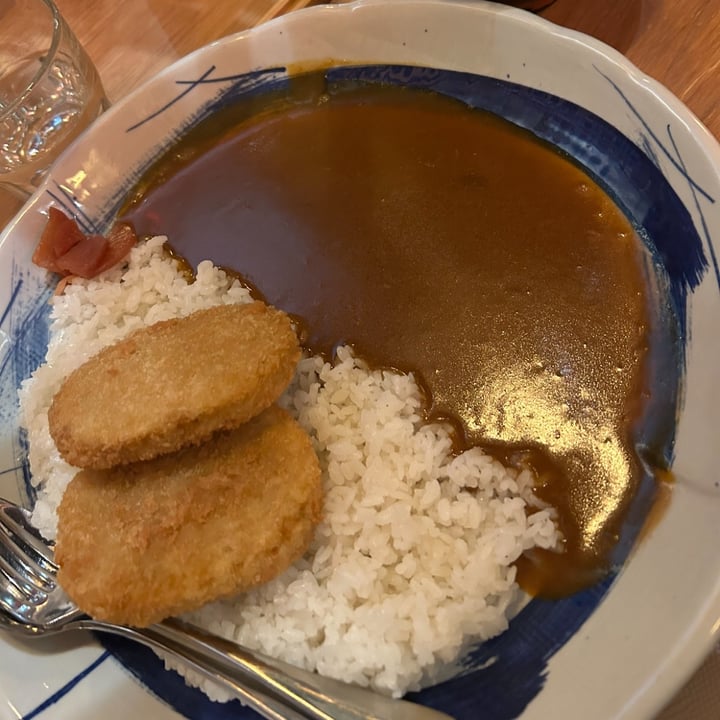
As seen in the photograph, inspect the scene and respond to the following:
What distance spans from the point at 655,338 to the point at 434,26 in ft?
3.27

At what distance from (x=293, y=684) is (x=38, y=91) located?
2.03 metres

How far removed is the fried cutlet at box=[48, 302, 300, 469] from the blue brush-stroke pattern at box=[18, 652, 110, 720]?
1.50 ft

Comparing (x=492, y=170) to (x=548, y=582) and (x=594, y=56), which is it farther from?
(x=548, y=582)

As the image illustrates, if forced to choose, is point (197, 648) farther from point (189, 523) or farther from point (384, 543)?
point (384, 543)

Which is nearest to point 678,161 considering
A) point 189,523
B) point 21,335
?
point 189,523

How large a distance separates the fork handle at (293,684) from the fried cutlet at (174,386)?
0.40 meters

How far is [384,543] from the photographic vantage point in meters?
1.48

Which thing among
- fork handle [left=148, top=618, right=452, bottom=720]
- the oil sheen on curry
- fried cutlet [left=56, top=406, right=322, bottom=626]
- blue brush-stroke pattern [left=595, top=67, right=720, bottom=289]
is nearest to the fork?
fork handle [left=148, top=618, right=452, bottom=720]

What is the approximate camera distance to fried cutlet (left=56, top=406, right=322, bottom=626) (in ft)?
4.34

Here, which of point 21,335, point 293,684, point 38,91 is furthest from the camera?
point 38,91

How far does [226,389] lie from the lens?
137 cm

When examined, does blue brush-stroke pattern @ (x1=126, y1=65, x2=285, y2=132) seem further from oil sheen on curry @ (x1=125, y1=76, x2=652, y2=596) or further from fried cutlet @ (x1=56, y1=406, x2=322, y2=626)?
fried cutlet @ (x1=56, y1=406, x2=322, y2=626)

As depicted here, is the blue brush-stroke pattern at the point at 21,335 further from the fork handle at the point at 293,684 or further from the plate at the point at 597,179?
the fork handle at the point at 293,684

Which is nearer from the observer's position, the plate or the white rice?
the plate
